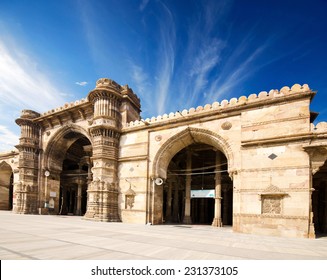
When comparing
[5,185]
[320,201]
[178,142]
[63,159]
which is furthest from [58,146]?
[320,201]

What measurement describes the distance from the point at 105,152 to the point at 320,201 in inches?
646

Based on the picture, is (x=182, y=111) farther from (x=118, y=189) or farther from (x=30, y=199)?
(x=30, y=199)

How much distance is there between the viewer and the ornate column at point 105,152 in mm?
16016

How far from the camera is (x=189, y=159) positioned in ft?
60.9

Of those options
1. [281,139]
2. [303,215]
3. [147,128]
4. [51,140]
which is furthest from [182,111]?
[51,140]

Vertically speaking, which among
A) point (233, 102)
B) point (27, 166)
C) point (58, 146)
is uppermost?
point (233, 102)

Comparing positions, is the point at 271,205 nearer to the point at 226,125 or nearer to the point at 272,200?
the point at 272,200

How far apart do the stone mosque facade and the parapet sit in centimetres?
6

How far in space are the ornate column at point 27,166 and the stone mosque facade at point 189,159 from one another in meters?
0.09

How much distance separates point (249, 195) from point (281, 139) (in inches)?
132

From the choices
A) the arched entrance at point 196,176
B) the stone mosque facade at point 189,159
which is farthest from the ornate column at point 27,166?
the arched entrance at point 196,176

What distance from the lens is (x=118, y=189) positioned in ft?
55.2

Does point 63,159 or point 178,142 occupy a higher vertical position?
point 178,142

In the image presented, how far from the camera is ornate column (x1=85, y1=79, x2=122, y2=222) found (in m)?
16.0
